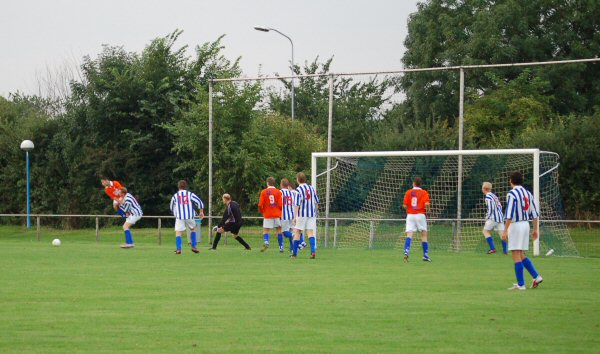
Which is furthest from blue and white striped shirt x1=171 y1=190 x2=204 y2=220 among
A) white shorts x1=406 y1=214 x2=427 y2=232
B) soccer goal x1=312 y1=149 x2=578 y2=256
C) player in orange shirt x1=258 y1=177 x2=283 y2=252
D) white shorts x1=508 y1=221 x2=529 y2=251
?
white shorts x1=508 y1=221 x2=529 y2=251

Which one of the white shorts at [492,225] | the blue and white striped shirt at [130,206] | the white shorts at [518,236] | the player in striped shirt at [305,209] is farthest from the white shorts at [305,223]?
the white shorts at [518,236]

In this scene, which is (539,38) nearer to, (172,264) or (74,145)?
(74,145)

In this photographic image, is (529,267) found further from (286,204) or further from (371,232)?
(371,232)

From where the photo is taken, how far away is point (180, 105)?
136 feet

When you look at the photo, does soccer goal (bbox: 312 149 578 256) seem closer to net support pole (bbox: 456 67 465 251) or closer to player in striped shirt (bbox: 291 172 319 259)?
net support pole (bbox: 456 67 465 251)

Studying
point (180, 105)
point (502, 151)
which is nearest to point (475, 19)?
point (180, 105)

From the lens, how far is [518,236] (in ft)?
52.5

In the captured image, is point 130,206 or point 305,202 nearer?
point 305,202

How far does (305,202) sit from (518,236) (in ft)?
33.1

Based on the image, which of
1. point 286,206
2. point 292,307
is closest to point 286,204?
point 286,206

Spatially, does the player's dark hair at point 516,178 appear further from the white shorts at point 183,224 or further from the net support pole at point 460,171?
the white shorts at point 183,224

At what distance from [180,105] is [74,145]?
4.79 meters

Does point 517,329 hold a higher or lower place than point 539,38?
lower

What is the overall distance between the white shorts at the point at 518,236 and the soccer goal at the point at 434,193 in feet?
33.8
